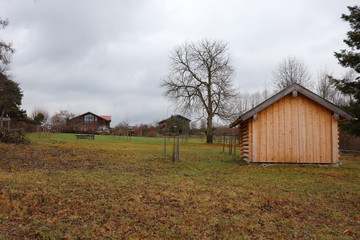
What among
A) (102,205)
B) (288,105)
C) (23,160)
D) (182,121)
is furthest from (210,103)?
(102,205)

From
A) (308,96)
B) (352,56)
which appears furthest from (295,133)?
(352,56)

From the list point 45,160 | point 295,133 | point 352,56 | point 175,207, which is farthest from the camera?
point 352,56

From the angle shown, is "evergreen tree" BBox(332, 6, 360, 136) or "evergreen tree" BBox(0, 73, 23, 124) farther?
"evergreen tree" BBox(0, 73, 23, 124)

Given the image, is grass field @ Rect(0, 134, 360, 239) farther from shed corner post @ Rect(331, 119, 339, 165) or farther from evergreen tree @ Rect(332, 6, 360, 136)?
evergreen tree @ Rect(332, 6, 360, 136)

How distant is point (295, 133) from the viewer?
518 inches

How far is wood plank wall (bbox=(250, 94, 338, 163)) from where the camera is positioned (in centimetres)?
1312

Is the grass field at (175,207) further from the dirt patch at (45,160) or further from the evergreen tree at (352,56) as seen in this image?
the evergreen tree at (352,56)

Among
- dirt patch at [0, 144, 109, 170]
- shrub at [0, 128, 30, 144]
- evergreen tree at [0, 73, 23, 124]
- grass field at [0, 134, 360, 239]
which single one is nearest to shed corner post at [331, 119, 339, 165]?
grass field at [0, 134, 360, 239]

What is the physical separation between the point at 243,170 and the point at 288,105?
408 centimetres

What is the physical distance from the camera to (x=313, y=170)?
11930 millimetres

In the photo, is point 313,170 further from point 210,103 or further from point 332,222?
point 210,103

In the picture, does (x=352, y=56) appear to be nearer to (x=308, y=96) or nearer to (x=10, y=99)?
(x=308, y=96)

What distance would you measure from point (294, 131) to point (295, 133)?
11 cm

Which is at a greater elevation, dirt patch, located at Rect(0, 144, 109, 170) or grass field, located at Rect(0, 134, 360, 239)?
dirt patch, located at Rect(0, 144, 109, 170)
